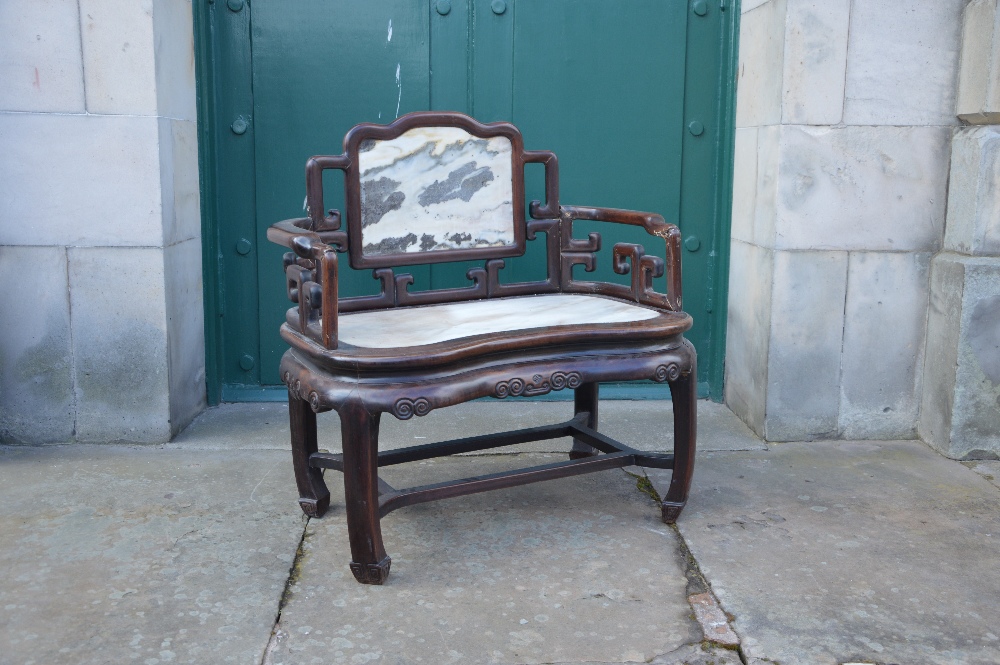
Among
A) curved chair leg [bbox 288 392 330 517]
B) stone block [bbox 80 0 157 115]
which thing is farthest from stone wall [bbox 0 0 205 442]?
curved chair leg [bbox 288 392 330 517]

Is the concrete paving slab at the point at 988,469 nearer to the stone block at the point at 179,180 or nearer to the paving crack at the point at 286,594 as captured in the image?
the paving crack at the point at 286,594

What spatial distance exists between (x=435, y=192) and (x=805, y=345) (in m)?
1.50

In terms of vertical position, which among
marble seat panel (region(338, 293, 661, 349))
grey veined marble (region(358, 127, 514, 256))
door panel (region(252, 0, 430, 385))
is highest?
door panel (region(252, 0, 430, 385))

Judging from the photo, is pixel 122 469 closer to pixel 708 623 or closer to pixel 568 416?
pixel 568 416

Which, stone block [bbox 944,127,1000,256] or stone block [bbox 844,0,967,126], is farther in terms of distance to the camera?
stone block [bbox 844,0,967,126]

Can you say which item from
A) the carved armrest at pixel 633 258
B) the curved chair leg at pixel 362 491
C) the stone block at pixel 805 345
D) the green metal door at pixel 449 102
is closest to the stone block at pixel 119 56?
the green metal door at pixel 449 102

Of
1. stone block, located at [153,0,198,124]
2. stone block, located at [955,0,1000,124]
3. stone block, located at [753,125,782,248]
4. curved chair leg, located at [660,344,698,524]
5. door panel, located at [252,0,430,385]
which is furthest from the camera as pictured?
door panel, located at [252,0,430,385]

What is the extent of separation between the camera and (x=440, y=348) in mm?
2395

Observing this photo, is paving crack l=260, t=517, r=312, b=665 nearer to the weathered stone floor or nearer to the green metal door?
the weathered stone floor

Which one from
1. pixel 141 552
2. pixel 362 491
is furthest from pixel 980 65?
pixel 141 552

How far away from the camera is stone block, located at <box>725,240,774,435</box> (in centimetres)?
362

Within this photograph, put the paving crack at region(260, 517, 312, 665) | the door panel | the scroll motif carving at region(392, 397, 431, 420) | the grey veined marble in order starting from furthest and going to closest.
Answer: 1. the door panel
2. the grey veined marble
3. the scroll motif carving at region(392, 397, 431, 420)
4. the paving crack at region(260, 517, 312, 665)

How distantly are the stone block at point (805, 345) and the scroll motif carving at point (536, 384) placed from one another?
50.8 inches

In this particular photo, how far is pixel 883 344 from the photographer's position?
3.61m
